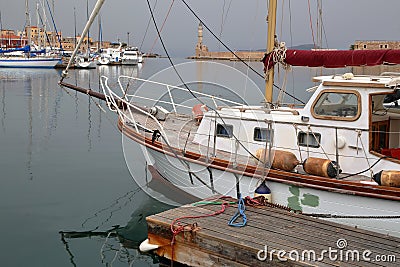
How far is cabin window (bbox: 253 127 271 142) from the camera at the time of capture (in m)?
9.76

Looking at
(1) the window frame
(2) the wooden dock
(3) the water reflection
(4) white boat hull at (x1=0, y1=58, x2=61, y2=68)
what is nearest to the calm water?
(3) the water reflection

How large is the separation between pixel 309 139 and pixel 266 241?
9.67 feet

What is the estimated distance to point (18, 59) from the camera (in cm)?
8100

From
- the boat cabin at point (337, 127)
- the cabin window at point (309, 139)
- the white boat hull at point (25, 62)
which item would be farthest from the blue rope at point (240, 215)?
the white boat hull at point (25, 62)

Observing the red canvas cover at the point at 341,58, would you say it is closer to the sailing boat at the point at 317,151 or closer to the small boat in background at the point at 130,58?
the sailing boat at the point at 317,151

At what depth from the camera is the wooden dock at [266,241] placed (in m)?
6.96

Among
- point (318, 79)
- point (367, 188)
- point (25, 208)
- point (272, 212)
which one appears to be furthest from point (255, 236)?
point (25, 208)

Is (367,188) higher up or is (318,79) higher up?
(318,79)

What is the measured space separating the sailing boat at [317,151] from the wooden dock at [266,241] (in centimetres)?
66

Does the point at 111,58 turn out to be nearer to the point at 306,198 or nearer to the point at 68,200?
the point at 68,200

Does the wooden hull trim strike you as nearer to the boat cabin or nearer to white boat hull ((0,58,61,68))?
the boat cabin

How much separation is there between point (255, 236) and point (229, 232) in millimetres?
430

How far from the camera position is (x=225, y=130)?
1063 centimetres

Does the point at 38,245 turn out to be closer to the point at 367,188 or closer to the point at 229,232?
the point at 229,232
